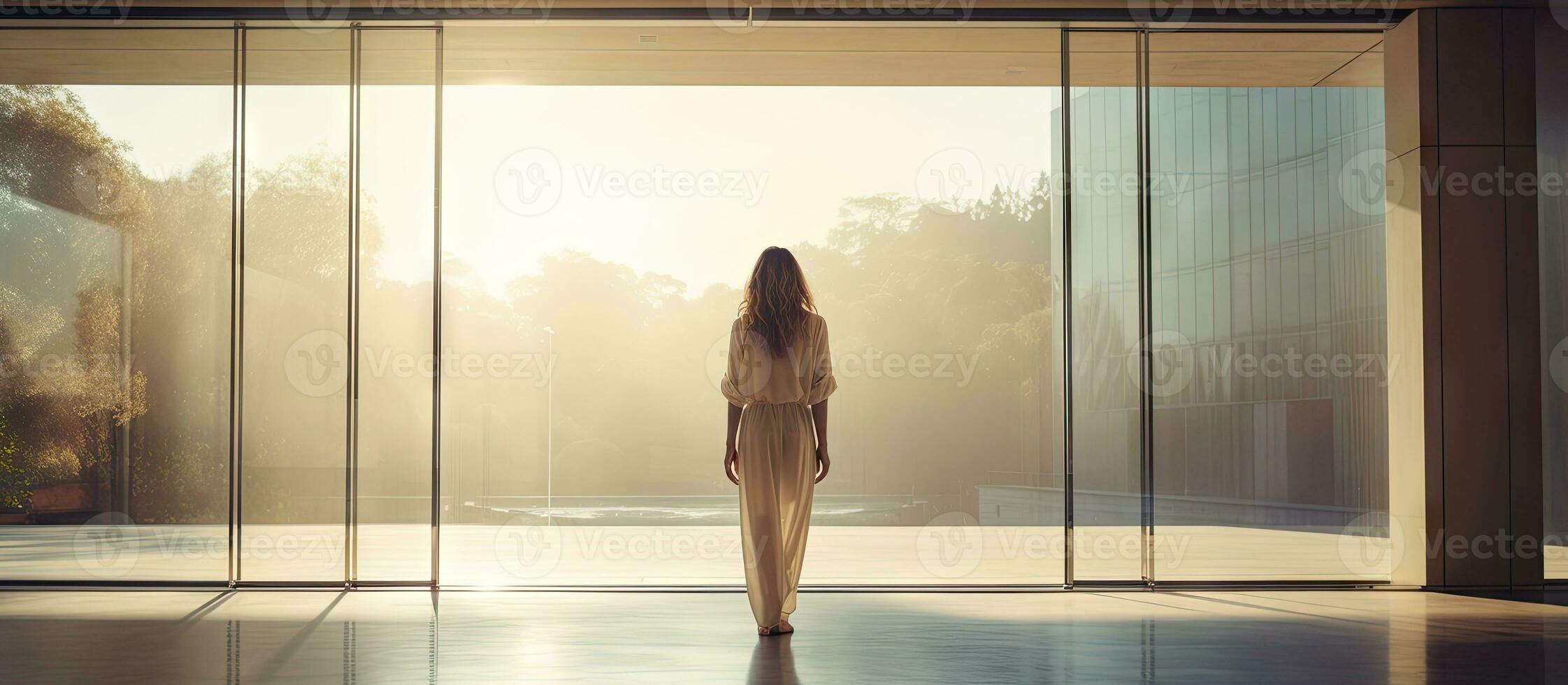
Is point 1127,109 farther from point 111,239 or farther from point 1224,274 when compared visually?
point 111,239

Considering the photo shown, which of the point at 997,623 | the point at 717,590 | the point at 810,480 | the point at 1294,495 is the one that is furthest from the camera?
the point at 1294,495

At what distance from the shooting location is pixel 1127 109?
6391mm

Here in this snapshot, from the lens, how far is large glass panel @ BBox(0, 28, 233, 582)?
6.27 m

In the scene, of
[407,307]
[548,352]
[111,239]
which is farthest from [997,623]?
[111,239]

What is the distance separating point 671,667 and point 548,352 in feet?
15.0
